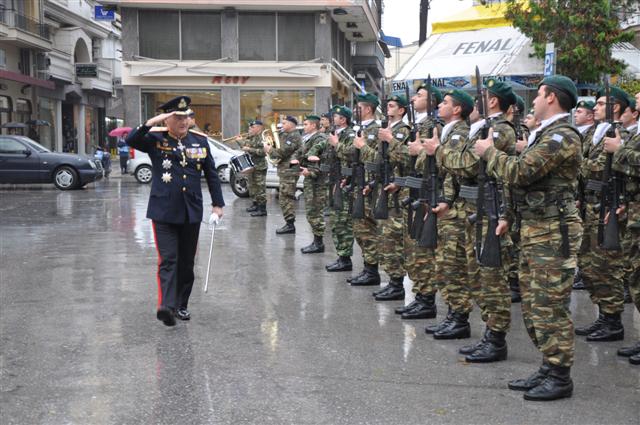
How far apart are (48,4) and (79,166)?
62.8 feet

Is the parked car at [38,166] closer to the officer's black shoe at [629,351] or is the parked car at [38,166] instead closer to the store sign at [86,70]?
the officer's black shoe at [629,351]

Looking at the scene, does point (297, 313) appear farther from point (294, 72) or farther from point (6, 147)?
point (294, 72)

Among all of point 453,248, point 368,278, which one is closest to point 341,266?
point 368,278

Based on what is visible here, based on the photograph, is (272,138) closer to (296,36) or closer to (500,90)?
(500,90)

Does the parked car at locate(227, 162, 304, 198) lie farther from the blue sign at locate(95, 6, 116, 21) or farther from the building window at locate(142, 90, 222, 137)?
the blue sign at locate(95, 6, 116, 21)

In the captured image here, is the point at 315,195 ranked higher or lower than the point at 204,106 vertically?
lower

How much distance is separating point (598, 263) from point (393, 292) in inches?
84.1

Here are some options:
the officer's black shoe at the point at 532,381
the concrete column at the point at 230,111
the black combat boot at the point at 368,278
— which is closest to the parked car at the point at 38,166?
the concrete column at the point at 230,111

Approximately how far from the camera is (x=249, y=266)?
998cm

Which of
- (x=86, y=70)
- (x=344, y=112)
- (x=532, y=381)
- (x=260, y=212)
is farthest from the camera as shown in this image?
(x=86, y=70)

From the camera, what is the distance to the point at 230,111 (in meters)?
30.4

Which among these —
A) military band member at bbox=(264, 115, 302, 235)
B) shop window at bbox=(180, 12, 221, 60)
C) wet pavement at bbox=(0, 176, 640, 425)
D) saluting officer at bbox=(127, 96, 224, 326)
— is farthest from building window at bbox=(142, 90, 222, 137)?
saluting officer at bbox=(127, 96, 224, 326)

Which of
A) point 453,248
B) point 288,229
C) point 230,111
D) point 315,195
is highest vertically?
point 230,111

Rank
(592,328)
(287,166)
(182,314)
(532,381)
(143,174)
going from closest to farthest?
(532,381) → (592,328) → (182,314) → (287,166) → (143,174)
